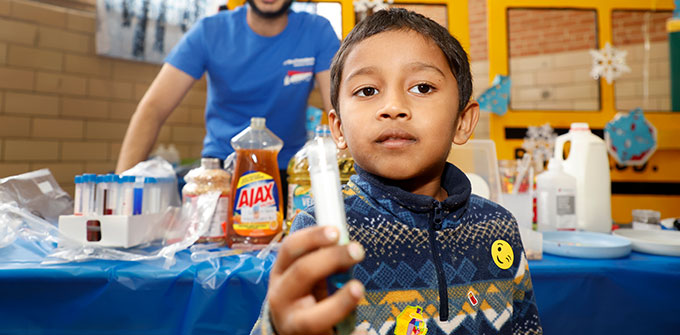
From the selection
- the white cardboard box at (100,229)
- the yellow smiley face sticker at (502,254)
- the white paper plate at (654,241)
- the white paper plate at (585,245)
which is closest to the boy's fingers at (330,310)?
the yellow smiley face sticker at (502,254)

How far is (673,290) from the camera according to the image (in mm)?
978

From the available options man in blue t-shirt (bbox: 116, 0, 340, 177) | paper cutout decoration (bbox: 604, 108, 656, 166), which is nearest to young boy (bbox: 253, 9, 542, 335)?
man in blue t-shirt (bbox: 116, 0, 340, 177)

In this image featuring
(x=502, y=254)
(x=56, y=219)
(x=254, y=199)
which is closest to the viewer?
(x=502, y=254)

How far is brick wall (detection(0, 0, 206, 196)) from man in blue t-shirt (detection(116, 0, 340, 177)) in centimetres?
167

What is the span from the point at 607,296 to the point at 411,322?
611 mm

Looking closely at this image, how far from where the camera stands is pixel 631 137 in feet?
9.81

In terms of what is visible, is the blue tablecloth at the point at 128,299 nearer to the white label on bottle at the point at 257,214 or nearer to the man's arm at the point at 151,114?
the white label on bottle at the point at 257,214

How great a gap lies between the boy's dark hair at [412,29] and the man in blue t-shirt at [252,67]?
101 cm

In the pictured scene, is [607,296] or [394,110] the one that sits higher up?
[394,110]

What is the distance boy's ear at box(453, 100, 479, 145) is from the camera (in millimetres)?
819

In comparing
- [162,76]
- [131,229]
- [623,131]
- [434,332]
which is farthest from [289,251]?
[623,131]

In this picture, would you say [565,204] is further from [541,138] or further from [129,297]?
[541,138]

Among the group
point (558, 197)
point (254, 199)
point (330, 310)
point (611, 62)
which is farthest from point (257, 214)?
point (611, 62)

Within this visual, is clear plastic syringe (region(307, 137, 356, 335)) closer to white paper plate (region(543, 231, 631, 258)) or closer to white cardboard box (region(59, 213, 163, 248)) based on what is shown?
white cardboard box (region(59, 213, 163, 248))
